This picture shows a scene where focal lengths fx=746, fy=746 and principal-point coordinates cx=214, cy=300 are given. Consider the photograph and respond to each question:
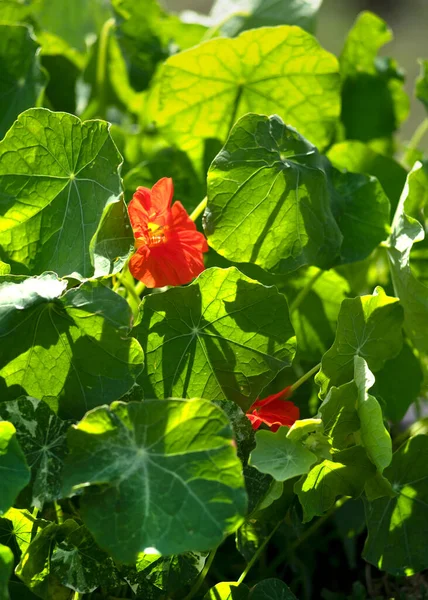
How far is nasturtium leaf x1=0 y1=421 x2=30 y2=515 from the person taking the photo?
562 mm

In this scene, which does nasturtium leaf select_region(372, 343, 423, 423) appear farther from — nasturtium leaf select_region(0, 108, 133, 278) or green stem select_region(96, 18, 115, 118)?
green stem select_region(96, 18, 115, 118)

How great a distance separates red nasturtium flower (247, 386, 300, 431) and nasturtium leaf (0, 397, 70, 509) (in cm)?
18

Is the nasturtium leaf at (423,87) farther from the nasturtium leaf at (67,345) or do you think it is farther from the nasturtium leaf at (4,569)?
the nasturtium leaf at (4,569)

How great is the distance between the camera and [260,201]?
79cm

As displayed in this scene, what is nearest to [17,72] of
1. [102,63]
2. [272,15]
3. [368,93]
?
[102,63]

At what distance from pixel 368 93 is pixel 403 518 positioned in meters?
0.66

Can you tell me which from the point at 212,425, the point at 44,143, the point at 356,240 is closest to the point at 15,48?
the point at 44,143

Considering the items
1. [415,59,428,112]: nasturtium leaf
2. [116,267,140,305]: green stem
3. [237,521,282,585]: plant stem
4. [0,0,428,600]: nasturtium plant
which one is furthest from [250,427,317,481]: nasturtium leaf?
[415,59,428,112]: nasturtium leaf

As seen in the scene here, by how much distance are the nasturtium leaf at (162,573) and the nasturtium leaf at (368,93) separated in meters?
0.72

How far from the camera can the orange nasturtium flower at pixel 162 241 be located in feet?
2.37

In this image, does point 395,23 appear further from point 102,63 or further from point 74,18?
point 102,63

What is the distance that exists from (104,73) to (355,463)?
0.72 m

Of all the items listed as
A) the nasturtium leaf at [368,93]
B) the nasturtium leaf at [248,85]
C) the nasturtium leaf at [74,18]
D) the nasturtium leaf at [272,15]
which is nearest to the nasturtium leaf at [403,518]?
the nasturtium leaf at [248,85]

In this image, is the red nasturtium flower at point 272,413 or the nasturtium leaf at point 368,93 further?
the nasturtium leaf at point 368,93
